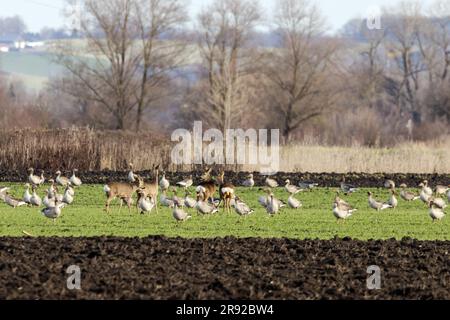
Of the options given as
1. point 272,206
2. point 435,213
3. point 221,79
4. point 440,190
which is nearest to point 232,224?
point 272,206

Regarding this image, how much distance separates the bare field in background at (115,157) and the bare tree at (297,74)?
3234 cm

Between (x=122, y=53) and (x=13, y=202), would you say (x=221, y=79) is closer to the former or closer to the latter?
(x=122, y=53)

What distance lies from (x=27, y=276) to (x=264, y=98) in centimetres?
6439

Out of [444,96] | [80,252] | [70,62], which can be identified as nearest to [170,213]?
[80,252]

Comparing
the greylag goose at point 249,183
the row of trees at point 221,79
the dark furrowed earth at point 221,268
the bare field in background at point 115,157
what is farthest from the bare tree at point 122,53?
the dark furrowed earth at point 221,268

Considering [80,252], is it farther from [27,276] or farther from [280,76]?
[280,76]

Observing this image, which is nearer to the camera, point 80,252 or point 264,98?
point 80,252

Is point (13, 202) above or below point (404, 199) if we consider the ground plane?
above

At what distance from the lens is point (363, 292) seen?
1441 cm

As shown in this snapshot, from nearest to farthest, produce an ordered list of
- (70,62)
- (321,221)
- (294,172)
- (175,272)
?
1. (175,272)
2. (321,221)
3. (294,172)
4. (70,62)

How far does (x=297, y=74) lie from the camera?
77.8m

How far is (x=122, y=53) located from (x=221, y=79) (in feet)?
26.3

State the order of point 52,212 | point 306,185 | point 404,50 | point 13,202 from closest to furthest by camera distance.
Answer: point 52,212 → point 13,202 → point 306,185 → point 404,50

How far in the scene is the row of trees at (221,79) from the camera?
70562 mm
